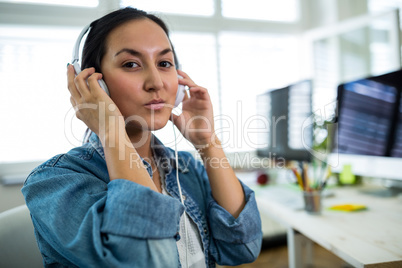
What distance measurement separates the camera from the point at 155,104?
77 cm

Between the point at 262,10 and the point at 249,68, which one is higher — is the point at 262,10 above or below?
above

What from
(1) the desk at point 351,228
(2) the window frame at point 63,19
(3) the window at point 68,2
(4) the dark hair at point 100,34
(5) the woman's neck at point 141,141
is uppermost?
(3) the window at point 68,2

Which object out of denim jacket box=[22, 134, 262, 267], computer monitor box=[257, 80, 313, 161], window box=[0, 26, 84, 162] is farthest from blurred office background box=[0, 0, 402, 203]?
denim jacket box=[22, 134, 262, 267]

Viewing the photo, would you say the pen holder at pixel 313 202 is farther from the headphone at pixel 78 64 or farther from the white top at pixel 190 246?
the headphone at pixel 78 64

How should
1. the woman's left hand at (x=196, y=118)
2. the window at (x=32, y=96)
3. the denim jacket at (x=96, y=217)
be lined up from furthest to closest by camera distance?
the window at (x=32, y=96) < the woman's left hand at (x=196, y=118) < the denim jacket at (x=96, y=217)

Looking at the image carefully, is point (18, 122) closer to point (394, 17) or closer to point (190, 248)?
point (190, 248)

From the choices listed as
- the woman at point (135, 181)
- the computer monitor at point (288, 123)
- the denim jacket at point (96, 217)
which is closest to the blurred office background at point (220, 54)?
the computer monitor at point (288, 123)

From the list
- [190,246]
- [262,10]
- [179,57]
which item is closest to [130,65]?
[190,246]

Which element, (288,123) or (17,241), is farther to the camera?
(288,123)

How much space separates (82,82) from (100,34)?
179mm

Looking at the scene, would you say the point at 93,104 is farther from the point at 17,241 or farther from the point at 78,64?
the point at 17,241

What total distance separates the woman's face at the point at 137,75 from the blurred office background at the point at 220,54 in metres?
0.93

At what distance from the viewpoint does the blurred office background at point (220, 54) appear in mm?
2152

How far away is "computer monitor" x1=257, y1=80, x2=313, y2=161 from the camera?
1607 mm
